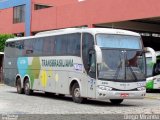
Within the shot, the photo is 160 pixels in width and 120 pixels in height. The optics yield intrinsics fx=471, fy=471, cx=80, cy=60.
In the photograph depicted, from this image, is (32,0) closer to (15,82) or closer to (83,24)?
(83,24)

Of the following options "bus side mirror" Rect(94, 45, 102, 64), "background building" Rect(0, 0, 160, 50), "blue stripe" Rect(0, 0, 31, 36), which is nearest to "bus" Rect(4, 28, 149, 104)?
"bus side mirror" Rect(94, 45, 102, 64)

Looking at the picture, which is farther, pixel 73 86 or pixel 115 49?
pixel 73 86

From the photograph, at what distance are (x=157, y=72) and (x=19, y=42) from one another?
9.38 m

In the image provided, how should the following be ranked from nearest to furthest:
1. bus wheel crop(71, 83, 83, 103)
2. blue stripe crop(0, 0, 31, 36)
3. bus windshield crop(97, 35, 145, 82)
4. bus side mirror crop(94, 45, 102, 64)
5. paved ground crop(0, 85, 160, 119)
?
paved ground crop(0, 85, 160, 119), bus side mirror crop(94, 45, 102, 64), bus windshield crop(97, 35, 145, 82), bus wheel crop(71, 83, 83, 103), blue stripe crop(0, 0, 31, 36)

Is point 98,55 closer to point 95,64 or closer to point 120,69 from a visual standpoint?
point 95,64

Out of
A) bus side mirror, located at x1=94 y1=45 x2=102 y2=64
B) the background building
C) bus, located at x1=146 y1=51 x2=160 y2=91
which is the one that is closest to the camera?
bus side mirror, located at x1=94 y1=45 x2=102 y2=64

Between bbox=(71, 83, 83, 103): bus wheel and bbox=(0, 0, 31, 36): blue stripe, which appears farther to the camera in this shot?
bbox=(0, 0, 31, 36): blue stripe

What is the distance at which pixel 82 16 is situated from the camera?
1501 inches

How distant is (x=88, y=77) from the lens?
1964 cm

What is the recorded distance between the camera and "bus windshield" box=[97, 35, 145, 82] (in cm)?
1909

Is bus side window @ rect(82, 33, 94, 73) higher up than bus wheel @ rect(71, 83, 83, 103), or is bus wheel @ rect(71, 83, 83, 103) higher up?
bus side window @ rect(82, 33, 94, 73)

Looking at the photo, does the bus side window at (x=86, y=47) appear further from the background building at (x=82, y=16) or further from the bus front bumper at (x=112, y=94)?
the background building at (x=82, y=16)

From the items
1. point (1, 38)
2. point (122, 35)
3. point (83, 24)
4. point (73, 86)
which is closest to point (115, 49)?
point (122, 35)

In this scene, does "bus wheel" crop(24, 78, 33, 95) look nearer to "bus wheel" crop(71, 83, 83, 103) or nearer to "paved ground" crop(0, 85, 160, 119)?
"paved ground" crop(0, 85, 160, 119)
